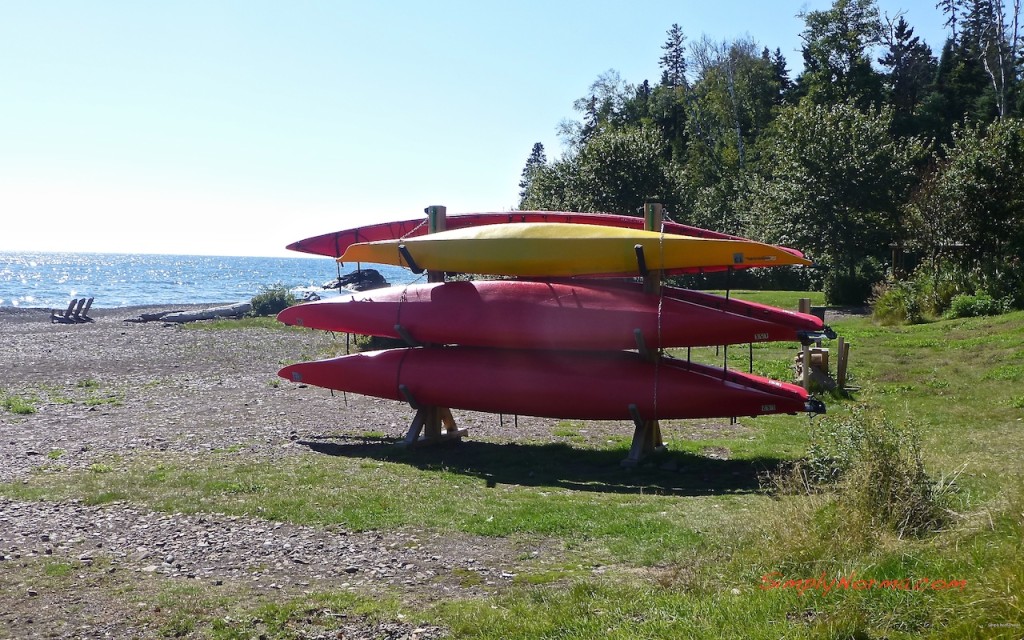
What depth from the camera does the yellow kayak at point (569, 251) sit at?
1205 centimetres

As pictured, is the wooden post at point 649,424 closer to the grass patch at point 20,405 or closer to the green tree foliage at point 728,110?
the grass patch at point 20,405

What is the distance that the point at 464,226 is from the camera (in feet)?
49.7

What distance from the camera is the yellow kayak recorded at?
39.5ft

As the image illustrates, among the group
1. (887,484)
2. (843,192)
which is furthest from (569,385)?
(843,192)

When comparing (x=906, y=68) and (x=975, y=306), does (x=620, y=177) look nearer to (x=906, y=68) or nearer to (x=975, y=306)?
(x=975, y=306)

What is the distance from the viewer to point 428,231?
14.8m

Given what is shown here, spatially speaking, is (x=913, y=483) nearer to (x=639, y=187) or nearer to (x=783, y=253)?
(x=783, y=253)

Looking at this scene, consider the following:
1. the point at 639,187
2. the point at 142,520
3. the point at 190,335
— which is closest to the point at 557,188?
the point at 639,187

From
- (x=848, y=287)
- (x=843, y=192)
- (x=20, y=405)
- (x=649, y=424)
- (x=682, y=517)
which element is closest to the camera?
(x=682, y=517)

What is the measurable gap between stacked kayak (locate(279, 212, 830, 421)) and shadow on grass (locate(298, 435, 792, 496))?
0.59 metres

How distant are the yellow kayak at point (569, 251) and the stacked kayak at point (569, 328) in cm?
2

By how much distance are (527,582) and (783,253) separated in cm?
692

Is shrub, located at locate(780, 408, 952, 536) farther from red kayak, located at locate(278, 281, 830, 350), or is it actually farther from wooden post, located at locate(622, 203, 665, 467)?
red kayak, located at locate(278, 281, 830, 350)

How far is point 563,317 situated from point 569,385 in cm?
94
